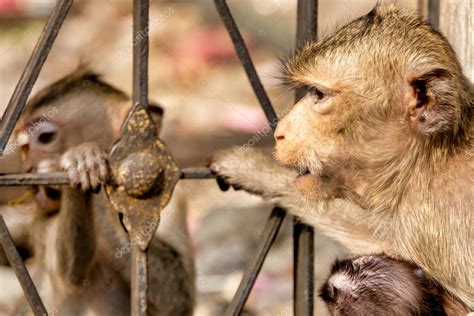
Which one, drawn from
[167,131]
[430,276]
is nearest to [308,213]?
[430,276]

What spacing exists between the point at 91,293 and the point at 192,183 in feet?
8.79

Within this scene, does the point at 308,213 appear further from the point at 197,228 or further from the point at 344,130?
the point at 197,228

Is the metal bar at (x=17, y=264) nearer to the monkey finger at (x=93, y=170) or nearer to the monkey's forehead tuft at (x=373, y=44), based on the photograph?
the monkey finger at (x=93, y=170)

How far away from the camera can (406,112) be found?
296cm

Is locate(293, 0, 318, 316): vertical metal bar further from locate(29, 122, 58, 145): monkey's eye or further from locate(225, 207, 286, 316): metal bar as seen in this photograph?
locate(29, 122, 58, 145): monkey's eye

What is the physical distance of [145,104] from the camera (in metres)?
3.04

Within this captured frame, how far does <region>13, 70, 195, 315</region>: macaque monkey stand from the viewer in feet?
12.7

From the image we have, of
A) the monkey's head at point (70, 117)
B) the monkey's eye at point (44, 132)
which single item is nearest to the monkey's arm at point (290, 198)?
the monkey's head at point (70, 117)

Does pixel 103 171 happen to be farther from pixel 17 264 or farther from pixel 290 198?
pixel 290 198

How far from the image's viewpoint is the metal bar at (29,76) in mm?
2869

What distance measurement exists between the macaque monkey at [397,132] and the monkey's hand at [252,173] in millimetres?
425

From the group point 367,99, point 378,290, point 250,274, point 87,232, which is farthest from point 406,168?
point 87,232

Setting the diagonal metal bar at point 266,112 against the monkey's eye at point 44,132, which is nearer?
the diagonal metal bar at point 266,112

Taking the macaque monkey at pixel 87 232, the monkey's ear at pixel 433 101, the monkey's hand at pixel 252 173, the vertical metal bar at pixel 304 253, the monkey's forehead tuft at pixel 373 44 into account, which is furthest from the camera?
the macaque monkey at pixel 87 232
